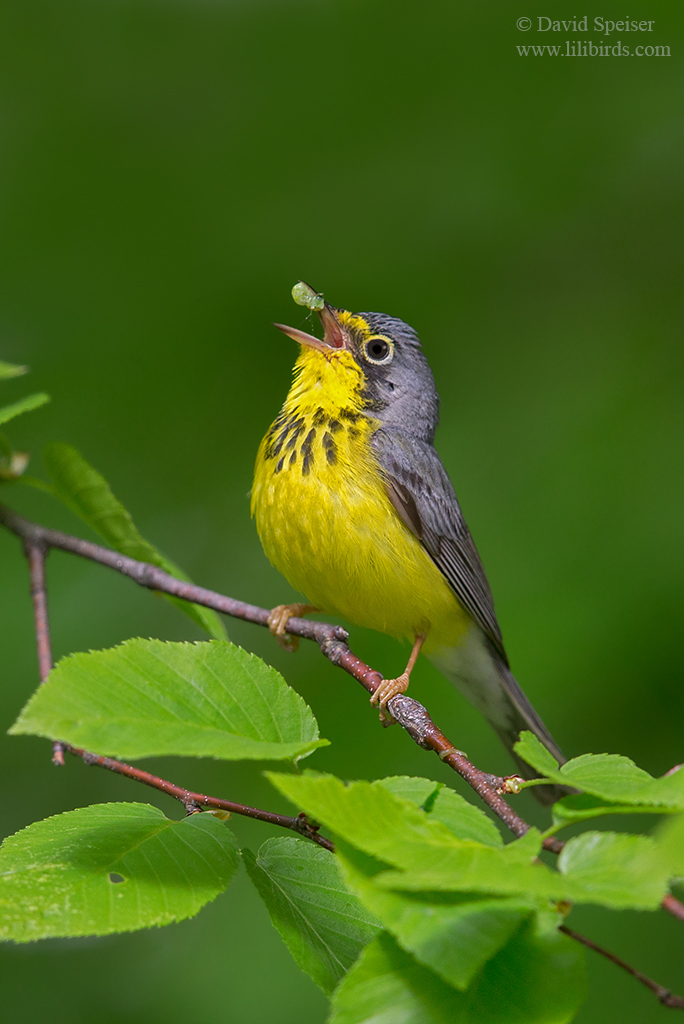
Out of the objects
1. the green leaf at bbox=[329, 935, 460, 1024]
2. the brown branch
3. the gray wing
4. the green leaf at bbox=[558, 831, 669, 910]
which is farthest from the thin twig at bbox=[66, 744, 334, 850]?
the gray wing

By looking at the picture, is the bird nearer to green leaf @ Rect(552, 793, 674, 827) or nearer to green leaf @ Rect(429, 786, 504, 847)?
green leaf @ Rect(429, 786, 504, 847)

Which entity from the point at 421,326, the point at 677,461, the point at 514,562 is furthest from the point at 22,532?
the point at 677,461

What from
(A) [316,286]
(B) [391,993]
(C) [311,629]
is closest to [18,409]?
(C) [311,629]

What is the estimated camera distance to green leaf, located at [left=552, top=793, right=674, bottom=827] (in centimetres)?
132

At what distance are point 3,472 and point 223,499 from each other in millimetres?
2461

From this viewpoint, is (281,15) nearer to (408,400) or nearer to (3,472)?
(408,400)

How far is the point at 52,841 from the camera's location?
1665mm

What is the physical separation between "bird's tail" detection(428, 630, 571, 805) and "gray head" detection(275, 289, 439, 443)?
1.26m

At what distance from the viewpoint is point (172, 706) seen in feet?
5.08

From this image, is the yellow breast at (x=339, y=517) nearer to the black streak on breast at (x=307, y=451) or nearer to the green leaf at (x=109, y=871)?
the black streak on breast at (x=307, y=451)

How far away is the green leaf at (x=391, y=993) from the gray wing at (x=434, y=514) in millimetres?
2581

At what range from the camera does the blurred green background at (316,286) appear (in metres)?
5.09

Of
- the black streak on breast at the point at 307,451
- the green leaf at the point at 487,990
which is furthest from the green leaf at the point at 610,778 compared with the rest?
the black streak on breast at the point at 307,451

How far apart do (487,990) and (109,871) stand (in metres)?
0.73
